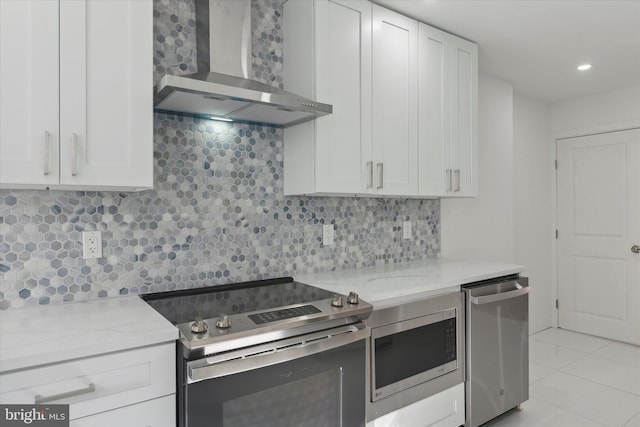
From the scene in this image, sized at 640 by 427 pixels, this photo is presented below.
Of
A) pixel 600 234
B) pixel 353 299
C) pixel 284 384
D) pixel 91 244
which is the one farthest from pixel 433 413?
pixel 600 234

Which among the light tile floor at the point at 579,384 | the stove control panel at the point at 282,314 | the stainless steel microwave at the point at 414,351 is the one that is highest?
the stove control panel at the point at 282,314

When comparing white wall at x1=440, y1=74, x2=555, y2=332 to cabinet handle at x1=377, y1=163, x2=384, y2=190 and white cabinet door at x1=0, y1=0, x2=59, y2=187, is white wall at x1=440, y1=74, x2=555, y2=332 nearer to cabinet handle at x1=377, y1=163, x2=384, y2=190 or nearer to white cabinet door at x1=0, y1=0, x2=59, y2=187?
cabinet handle at x1=377, y1=163, x2=384, y2=190

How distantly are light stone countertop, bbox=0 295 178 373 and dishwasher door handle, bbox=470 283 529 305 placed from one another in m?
1.68

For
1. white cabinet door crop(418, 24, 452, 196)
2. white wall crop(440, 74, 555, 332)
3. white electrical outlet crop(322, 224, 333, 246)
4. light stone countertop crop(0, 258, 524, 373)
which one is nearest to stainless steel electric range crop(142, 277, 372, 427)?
light stone countertop crop(0, 258, 524, 373)

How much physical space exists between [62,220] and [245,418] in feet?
3.57

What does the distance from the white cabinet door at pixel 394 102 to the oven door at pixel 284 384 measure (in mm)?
1008

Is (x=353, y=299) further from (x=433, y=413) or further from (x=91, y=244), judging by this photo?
(x=91, y=244)

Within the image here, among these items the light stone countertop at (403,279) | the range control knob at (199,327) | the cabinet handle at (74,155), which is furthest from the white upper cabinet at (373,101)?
the cabinet handle at (74,155)

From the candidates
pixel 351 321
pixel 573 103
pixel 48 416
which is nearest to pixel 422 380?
pixel 351 321

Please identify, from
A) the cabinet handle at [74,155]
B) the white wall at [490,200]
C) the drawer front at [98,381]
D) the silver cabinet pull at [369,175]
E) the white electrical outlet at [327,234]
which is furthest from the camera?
the white wall at [490,200]

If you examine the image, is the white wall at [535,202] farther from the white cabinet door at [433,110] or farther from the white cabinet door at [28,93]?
the white cabinet door at [28,93]

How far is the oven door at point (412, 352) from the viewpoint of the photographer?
6.35ft

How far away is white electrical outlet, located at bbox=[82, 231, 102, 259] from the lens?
173cm

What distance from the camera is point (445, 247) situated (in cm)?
326
